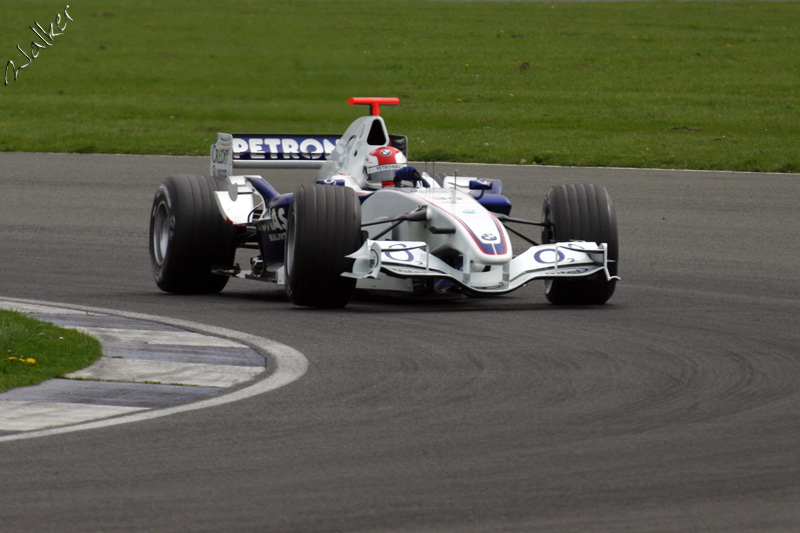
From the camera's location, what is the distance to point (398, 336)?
8.29 metres

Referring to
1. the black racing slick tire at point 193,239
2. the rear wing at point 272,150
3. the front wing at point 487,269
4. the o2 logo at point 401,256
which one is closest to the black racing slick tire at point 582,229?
the front wing at point 487,269

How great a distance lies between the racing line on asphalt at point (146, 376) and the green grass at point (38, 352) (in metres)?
0.09

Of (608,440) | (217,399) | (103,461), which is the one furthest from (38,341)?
(608,440)

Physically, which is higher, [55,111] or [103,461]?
[55,111]

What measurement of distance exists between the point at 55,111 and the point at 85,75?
2393 millimetres

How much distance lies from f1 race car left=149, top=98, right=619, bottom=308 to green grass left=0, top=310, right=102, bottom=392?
6.19 ft

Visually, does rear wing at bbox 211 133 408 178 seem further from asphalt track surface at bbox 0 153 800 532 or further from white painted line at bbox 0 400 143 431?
white painted line at bbox 0 400 143 431

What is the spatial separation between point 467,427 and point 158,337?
113 inches

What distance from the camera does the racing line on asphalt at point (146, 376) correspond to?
5977mm

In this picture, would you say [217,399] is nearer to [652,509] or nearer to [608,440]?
[608,440]

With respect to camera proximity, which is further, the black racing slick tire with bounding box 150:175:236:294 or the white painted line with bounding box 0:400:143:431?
the black racing slick tire with bounding box 150:175:236:294

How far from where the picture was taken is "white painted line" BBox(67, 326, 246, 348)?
7.91 metres

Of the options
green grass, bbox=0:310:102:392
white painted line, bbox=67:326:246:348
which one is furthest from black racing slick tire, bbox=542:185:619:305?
green grass, bbox=0:310:102:392

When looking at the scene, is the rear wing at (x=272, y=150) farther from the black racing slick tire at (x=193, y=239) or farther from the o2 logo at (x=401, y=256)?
the o2 logo at (x=401, y=256)
